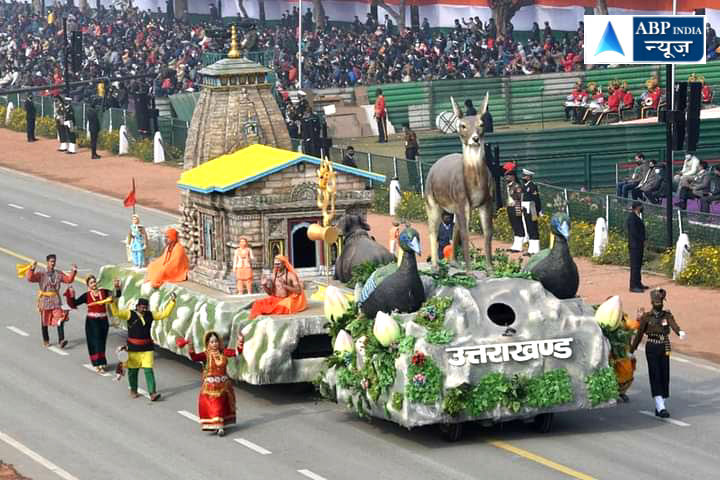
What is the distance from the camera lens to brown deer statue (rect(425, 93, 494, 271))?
24734 mm

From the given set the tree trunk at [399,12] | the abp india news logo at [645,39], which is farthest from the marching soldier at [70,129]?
the tree trunk at [399,12]

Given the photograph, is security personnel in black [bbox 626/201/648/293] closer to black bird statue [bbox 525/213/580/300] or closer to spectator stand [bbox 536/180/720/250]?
spectator stand [bbox 536/180/720/250]

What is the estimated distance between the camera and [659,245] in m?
38.4

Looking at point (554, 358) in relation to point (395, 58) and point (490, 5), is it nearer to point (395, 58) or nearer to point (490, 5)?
point (395, 58)

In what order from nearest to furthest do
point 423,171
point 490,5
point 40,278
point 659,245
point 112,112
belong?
point 40,278 < point 659,245 < point 423,171 < point 112,112 < point 490,5

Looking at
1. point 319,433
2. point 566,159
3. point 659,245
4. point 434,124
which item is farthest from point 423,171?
point 319,433

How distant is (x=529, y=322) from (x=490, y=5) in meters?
53.1

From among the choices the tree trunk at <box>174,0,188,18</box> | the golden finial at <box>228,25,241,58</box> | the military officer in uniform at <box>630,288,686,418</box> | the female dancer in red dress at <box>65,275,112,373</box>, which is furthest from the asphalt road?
the tree trunk at <box>174,0,188,18</box>

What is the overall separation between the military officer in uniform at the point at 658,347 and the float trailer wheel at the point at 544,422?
1670 millimetres

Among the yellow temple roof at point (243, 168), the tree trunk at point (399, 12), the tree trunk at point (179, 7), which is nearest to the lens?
the yellow temple roof at point (243, 168)

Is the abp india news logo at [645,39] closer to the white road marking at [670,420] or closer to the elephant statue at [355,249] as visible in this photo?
the elephant statue at [355,249]

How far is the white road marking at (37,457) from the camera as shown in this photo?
2344 centimetres

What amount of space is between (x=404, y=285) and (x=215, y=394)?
300 cm

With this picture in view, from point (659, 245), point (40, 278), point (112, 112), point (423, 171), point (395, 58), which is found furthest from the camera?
point (395, 58)
